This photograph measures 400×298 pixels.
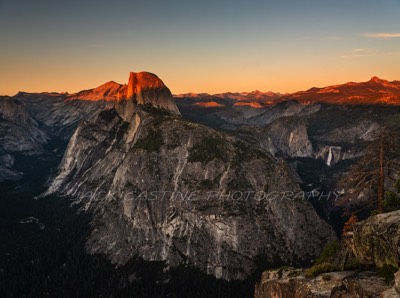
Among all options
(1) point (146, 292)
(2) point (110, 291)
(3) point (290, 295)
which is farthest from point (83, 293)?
(3) point (290, 295)

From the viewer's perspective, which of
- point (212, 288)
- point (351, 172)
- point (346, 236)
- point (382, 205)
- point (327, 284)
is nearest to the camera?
point (327, 284)

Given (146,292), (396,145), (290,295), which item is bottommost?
(146,292)

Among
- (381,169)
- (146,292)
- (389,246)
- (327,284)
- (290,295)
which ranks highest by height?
(381,169)

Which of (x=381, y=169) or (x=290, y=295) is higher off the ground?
(x=381, y=169)

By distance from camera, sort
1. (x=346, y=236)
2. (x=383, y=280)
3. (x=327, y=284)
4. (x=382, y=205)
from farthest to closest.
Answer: (x=382, y=205)
(x=346, y=236)
(x=327, y=284)
(x=383, y=280)

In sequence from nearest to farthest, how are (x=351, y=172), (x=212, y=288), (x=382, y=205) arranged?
(x=382, y=205) → (x=351, y=172) → (x=212, y=288)

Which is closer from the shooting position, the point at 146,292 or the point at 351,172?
the point at 351,172

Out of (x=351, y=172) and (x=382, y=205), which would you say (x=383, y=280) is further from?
(x=351, y=172)

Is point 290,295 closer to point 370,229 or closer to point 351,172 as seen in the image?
point 370,229

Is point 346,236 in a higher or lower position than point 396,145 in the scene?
lower
